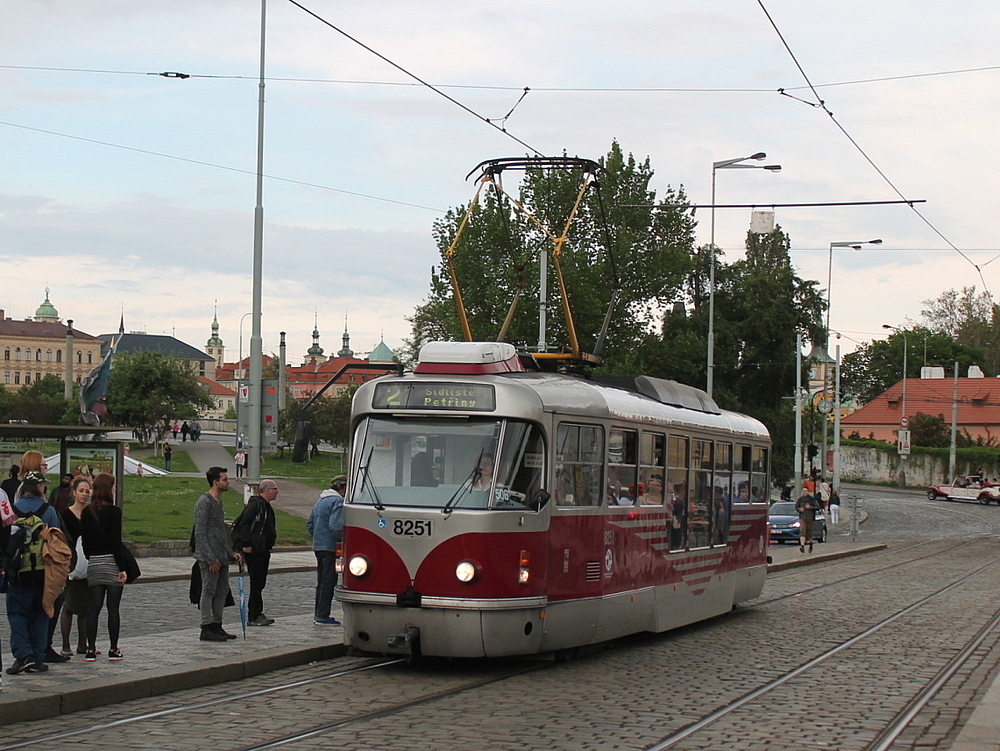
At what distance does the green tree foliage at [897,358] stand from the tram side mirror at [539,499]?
10124 centimetres

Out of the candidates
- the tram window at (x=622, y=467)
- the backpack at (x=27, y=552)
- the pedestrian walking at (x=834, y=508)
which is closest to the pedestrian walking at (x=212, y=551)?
the backpack at (x=27, y=552)

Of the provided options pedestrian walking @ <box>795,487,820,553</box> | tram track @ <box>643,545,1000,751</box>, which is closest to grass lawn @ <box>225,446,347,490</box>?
pedestrian walking @ <box>795,487,820,553</box>

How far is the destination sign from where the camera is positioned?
38.5ft

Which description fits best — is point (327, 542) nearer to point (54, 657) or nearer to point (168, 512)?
point (54, 657)

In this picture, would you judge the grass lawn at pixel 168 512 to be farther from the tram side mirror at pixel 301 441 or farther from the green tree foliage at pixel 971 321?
the green tree foliage at pixel 971 321

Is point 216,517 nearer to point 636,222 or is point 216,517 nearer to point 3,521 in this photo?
point 3,521

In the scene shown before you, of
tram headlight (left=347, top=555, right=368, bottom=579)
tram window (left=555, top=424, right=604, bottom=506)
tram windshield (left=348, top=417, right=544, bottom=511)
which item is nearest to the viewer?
tram windshield (left=348, top=417, right=544, bottom=511)

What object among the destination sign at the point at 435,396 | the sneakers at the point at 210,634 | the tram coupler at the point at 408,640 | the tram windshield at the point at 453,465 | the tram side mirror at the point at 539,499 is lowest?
the sneakers at the point at 210,634

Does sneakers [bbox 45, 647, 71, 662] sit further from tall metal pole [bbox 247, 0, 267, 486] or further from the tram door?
tall metal pole [bbox 247, 0, 267, 486]

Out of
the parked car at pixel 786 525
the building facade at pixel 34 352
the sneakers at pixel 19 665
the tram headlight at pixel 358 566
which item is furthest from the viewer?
the building facade at pixel 34 352

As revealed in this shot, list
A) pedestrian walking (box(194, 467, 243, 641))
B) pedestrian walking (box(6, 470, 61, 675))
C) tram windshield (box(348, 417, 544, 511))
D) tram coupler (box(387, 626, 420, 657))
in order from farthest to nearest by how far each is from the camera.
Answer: pedestrian walking (box(194, 467, 243, 641)), tram windshield (box(348, 417, 544, 511)), tram coupler (box(387, 626, 420, 657)), pedestrian walking (box(6, 470, 61, 675))

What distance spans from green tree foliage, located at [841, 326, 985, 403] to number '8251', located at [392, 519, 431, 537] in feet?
334

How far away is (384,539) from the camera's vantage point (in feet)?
37.7

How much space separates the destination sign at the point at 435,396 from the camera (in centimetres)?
1173
